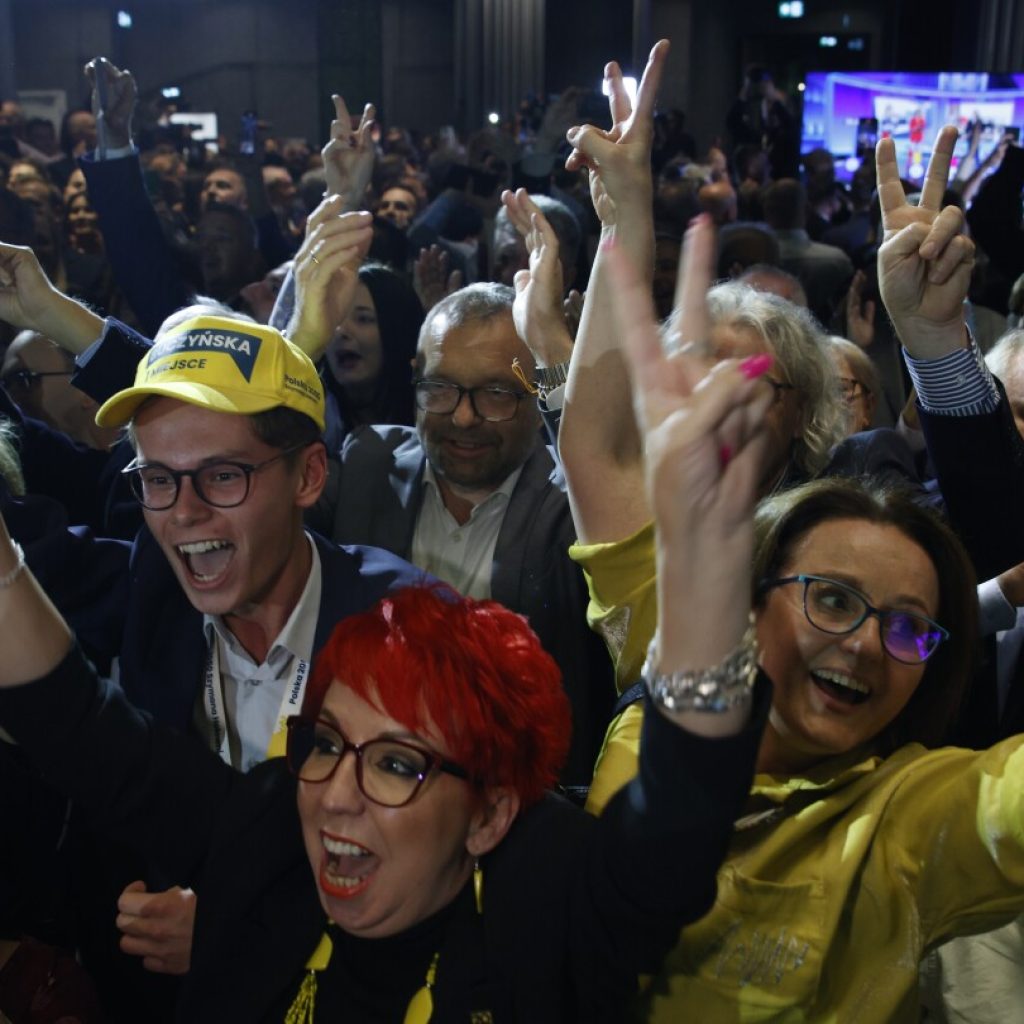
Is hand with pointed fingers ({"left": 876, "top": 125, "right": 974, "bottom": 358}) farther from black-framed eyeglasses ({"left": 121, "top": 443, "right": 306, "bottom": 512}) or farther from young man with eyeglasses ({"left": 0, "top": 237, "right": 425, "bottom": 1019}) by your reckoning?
black-framed eyeglasses ({"left": 121, "top": 443, "right": 306, "bottom": 512})

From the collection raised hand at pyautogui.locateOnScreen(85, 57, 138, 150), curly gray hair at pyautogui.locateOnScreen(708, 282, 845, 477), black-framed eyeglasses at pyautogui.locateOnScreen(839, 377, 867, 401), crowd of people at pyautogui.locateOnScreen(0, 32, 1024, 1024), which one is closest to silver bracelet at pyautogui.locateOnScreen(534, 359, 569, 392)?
crowd of people at pyautogui.locateOnScreen(0, 32, 1024, 1024)

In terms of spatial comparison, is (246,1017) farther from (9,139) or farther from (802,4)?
(802,4)

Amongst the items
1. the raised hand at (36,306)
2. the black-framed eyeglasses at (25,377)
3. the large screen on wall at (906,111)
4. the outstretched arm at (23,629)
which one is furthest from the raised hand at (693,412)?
the large screen on wall at (906,111)

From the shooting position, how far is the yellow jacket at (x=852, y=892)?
137 centimetres

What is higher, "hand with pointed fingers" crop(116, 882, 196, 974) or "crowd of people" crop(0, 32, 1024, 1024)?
"crowd of people" crop(0, 32, 1024, 1024)

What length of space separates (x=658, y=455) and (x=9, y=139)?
8.92 meters

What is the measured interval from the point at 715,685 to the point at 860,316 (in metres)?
3.38

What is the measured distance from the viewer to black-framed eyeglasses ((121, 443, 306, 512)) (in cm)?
185

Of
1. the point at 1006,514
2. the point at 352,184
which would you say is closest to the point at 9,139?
the point at 352,184

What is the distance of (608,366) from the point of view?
1.73 meters

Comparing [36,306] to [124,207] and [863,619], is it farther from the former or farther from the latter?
[863,619]

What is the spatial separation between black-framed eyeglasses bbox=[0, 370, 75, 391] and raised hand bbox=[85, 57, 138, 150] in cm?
69

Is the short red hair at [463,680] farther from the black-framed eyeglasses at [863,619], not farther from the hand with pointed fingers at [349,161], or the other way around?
the hand with pointed fingers at [349,161]

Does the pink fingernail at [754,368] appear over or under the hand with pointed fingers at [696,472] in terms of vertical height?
over
